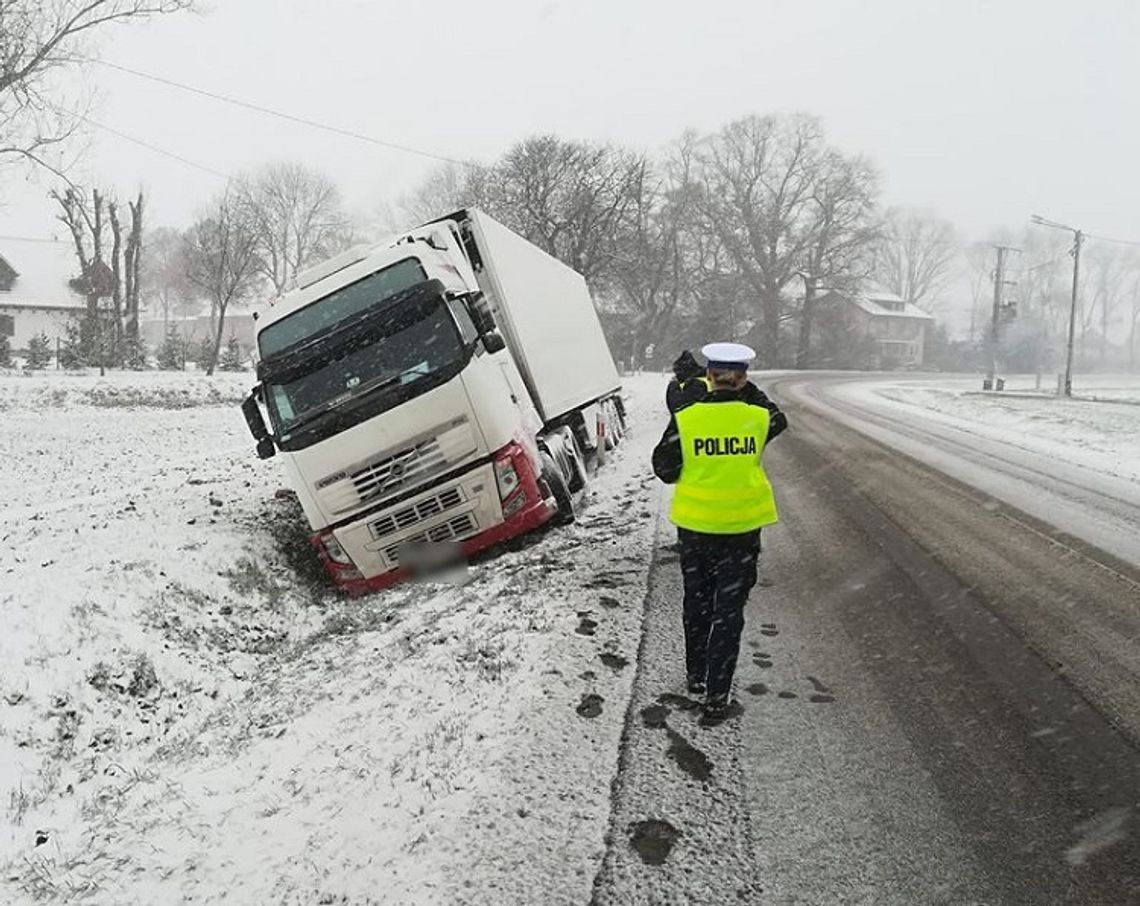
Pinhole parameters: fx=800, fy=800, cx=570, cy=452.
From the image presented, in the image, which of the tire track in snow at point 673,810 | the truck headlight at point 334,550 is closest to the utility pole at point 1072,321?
the truck headlight at point 334,550

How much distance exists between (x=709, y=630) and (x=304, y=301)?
222 inches

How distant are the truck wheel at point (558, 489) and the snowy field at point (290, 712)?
0.53 feet

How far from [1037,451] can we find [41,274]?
213 feet

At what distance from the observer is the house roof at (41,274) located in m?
53.6

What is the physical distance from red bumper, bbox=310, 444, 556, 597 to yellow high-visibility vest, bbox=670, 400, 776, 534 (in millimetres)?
3800

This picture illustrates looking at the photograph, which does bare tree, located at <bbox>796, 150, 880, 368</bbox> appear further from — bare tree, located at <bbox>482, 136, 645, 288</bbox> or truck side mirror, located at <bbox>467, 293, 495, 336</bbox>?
truck side mirror, located at <bbox>467, 293, 495, 336</bbox>

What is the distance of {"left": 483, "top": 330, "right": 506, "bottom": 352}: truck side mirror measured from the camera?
8.13 metres

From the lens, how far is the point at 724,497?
4.08 metres

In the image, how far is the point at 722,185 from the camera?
228 ft

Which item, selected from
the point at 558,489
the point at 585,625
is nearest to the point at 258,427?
the point at 558,489

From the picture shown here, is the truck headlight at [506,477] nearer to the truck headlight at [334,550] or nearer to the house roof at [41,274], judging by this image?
the truck headlight at [334,550]

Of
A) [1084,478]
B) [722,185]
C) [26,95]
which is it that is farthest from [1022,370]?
[26,95]

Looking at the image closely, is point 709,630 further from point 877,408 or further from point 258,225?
point 258,225

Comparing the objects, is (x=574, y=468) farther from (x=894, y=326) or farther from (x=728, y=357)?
(x=894, y=326)
